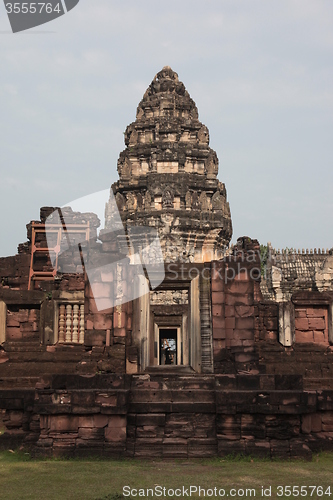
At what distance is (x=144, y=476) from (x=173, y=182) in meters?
25.7

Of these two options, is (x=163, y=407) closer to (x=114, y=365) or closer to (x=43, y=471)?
(x=114, y=365)

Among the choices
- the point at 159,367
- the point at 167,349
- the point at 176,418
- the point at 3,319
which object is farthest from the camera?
the point at 167,349

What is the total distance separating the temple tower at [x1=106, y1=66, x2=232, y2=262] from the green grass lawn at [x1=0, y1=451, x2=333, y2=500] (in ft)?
72.8

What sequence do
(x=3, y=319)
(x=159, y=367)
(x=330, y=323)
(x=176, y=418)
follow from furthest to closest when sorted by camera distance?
(x=3, y=319) → (x=330, y=323) → (x=159, y=367) → (x=176, y=418)

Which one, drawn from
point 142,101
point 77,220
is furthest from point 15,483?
point 142,101

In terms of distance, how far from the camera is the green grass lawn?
6.94 meters

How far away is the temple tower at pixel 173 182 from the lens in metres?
31.4

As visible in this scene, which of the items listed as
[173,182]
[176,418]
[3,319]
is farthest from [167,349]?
[176,418]

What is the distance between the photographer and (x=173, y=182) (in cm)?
3234

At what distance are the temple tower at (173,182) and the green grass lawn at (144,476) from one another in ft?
72.8

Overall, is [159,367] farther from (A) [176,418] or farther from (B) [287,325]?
(B) [287,325]

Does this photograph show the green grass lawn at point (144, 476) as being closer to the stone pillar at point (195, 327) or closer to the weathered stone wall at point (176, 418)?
the weathered stone wall at point (176, 418)

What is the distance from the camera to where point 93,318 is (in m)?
10.9

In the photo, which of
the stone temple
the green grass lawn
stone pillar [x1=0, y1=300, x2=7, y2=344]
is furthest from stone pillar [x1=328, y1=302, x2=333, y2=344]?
stone pillar [x1=0, y1=300, x2=7, y2=344]
